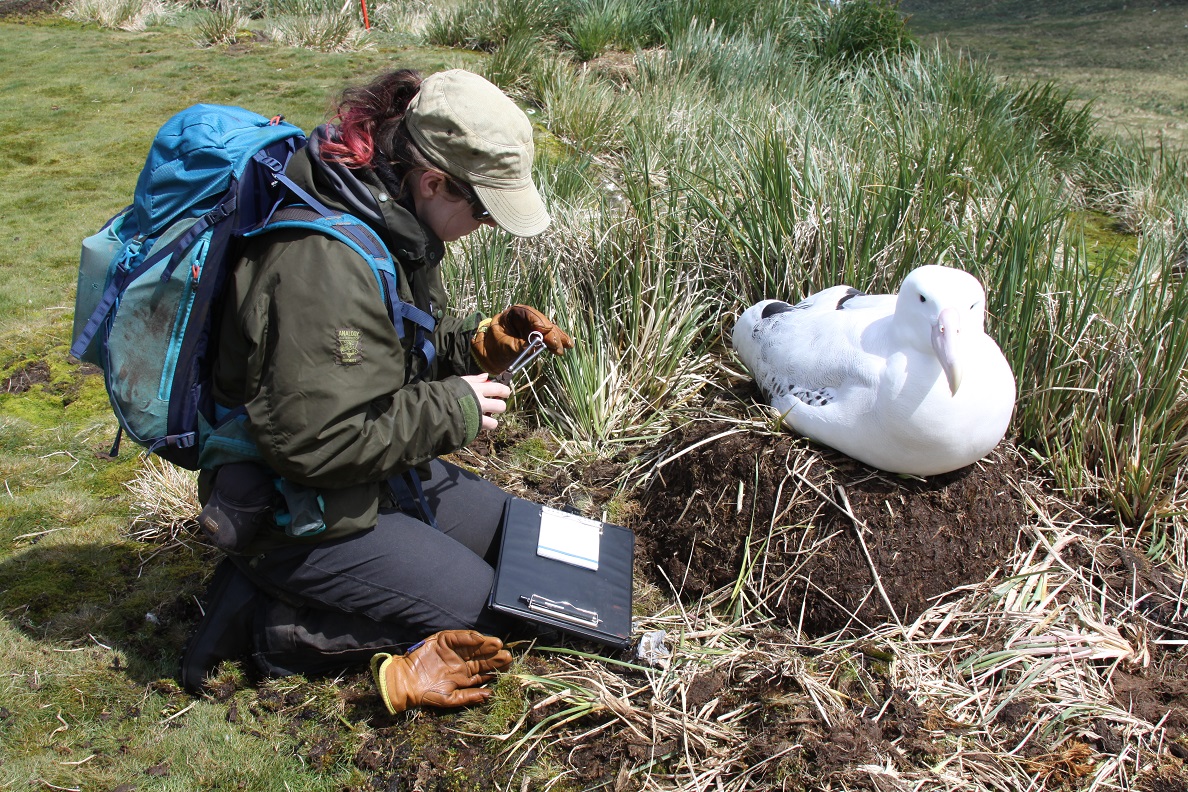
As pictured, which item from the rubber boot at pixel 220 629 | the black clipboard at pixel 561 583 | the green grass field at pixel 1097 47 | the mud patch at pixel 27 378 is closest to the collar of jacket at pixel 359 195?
the black clipboard at pixel 561 583

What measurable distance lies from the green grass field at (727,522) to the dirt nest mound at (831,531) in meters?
0.02

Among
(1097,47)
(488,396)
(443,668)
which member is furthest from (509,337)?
(1097,47)

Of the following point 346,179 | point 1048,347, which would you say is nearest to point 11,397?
point 346,179

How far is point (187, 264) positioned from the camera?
6.63 feet

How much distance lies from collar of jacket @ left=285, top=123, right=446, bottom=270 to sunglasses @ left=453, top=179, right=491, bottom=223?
133 mm

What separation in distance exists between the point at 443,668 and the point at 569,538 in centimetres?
57

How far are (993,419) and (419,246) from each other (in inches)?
65.0

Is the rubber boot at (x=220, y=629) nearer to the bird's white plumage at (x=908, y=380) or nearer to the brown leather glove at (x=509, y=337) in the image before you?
the brown leather glove at (x=509, y=337)

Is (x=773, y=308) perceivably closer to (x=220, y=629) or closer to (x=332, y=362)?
(x=332, y=362)

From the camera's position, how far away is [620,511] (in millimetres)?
3100

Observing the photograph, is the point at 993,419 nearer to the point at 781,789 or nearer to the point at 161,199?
the point at 781,789

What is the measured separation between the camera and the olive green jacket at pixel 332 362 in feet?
6.34

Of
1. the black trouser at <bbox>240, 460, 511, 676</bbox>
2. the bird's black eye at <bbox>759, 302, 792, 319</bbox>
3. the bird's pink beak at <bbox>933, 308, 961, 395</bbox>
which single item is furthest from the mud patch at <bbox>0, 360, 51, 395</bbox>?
the bird's pink beak at <bbox>933, 308, 961, 395</bbox>

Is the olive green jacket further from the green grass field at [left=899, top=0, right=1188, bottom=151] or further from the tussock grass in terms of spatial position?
the tussock grass
